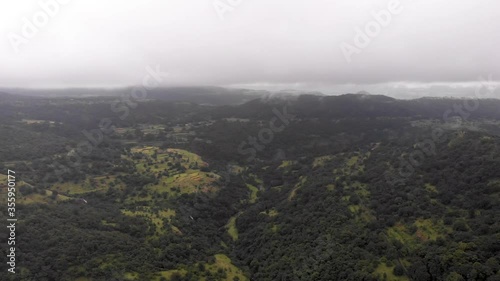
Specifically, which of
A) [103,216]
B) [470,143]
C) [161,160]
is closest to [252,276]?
[103,216]

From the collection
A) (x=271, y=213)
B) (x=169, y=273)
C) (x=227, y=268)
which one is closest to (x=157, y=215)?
(x=227, y=268)

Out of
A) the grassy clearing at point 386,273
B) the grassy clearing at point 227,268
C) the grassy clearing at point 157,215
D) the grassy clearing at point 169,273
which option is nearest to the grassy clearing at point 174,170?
the grassy clearing at point 157,215

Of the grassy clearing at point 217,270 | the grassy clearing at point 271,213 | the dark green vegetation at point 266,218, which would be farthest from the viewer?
the grassy clearing at point 271,213

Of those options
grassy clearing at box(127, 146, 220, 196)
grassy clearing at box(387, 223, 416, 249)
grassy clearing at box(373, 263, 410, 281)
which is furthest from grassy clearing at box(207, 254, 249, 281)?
grassy clearing at box(127, 146, 220, 196)

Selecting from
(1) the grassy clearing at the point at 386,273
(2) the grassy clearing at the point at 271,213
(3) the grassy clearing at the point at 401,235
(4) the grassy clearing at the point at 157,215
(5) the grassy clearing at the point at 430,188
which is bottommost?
(2) the grassy clearing at the point at 271,213

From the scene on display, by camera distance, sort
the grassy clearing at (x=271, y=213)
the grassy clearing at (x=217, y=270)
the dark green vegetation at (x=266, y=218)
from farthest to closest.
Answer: the grassy clearing at (x=271, y=213)
the grassy clearing at (x=217, y=270)
the dark green vegetation at (x=266, y=218)

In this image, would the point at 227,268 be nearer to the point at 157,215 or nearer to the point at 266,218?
the point at 266,218

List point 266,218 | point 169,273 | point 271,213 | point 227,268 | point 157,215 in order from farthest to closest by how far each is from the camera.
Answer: point 271,213
point 266,218
point 157,215
point 227,268
point 169,273

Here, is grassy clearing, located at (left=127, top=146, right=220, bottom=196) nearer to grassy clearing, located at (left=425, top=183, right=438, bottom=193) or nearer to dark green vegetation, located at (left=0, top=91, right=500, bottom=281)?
dark green vegetation, located at (left=0, top=91, right=500, bottom=281)

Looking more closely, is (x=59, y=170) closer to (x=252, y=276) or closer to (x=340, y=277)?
(x=252, y=276)

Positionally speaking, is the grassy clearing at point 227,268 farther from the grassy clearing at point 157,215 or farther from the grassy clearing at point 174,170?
the grassy clearing at point 174,170

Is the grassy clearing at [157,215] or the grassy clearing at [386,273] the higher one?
the grassy clearing at [386,273]

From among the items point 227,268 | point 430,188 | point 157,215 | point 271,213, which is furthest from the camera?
point 271,213
